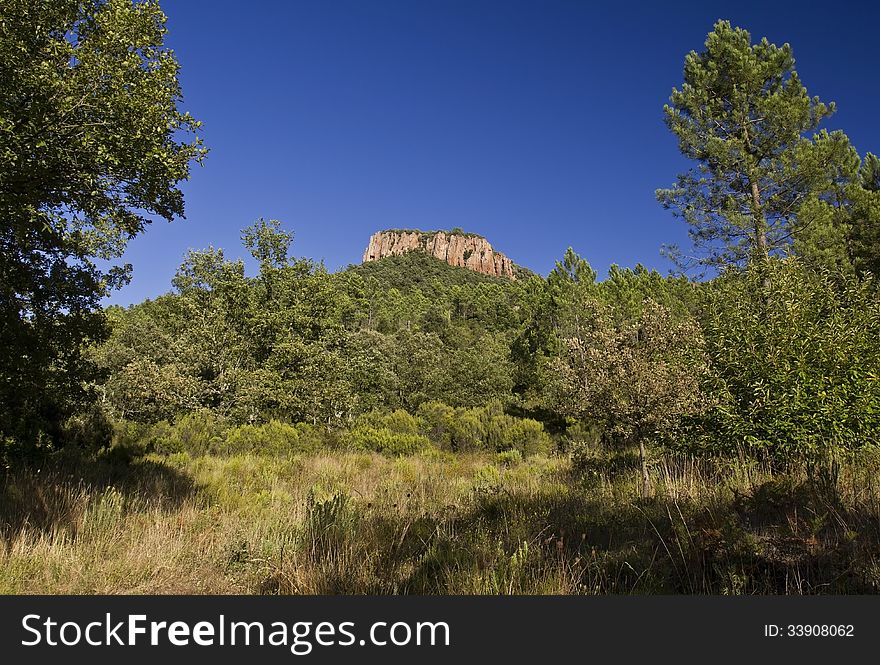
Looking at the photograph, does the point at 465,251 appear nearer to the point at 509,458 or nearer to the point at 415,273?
the point at 415,273

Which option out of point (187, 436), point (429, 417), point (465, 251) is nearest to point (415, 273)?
point (465, 251)

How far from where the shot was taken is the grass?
351cm

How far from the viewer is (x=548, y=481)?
931 cm

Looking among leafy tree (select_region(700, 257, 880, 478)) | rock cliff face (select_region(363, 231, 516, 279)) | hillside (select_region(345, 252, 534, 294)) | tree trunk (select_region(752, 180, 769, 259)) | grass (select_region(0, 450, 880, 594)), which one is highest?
Answer: rock cliff face (select_region(363, 231, 516, 279))

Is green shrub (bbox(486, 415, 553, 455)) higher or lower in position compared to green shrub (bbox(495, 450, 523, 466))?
higher

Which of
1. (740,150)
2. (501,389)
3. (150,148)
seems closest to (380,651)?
(150,148)

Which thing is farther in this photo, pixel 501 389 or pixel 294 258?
pixel 501 389

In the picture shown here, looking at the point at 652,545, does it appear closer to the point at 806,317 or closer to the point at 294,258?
the point at 806,317

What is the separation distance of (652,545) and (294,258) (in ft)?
68.3

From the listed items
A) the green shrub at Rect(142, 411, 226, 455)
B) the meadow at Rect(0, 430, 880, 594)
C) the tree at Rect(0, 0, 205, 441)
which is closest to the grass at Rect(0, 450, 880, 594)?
the meadow at Rect(0, 430, 880, 594)

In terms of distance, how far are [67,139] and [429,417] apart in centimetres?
1613

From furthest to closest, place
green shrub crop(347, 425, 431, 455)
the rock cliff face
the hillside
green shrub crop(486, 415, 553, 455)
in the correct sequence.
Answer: the rock cliff face
the hillside
green shrub crop(486, 415, 553, 455)
green shrub crop(347, 425, 431, 455)

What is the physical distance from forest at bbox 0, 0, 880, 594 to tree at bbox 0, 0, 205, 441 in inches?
1.3

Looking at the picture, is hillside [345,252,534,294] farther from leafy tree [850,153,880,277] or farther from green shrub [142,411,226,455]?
A: green shrub [142,411,226,455]
